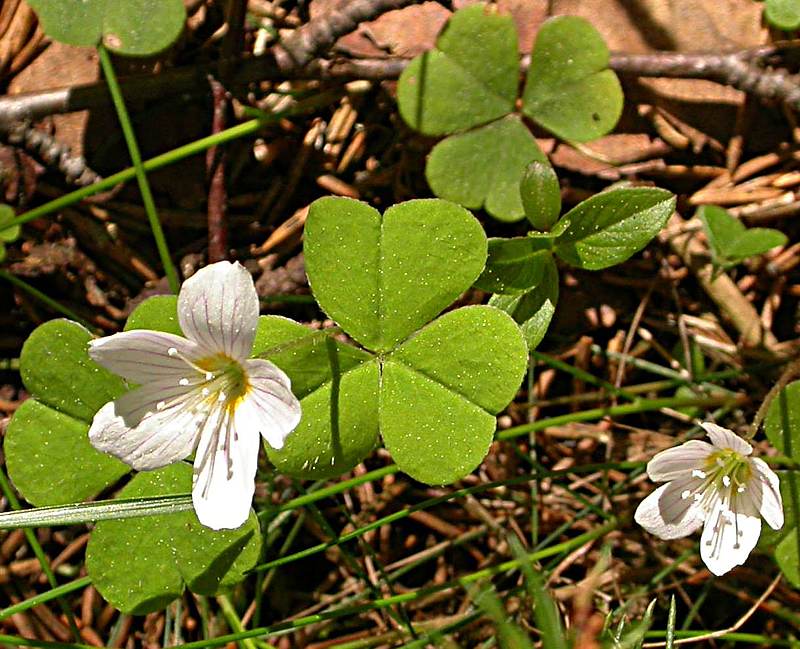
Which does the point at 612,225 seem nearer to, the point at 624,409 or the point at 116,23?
the point at 624,409

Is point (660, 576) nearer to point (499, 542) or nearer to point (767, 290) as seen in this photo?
point (499, 542)

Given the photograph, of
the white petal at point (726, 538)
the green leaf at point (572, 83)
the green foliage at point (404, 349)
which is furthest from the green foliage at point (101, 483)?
the green leaf at point (572, 83)

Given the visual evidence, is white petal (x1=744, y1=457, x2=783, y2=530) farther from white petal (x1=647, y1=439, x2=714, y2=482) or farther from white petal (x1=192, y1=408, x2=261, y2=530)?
white petal (x1=192, y1=408, x2=261, y2=530)

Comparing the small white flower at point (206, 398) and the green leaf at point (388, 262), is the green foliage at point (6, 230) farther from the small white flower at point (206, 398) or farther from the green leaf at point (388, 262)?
the green leaf at point (388, 262)

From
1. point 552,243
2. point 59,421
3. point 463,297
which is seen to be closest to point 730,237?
point 552,243

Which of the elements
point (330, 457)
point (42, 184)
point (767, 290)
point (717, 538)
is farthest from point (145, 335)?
point (767, 290)

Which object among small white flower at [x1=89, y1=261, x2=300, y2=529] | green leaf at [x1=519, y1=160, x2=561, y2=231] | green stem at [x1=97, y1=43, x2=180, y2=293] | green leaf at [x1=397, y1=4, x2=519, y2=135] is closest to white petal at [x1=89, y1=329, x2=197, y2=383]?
small white flower at [x1=89, y1=261, x2=300, y2=529]
